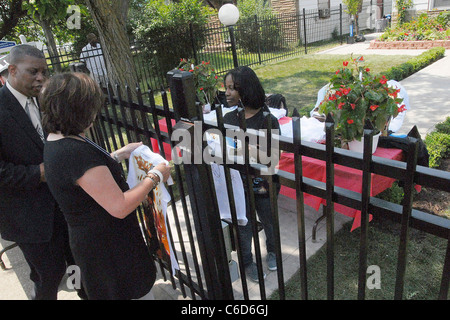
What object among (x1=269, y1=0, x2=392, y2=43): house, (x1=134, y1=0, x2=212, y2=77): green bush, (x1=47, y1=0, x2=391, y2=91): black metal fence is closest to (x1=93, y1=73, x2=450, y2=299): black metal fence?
(x1=47, y1=0, x2=391, y2=91): black metal fence

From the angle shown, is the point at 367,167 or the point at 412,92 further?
the point at 412,92

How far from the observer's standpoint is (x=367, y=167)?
1.07 meters

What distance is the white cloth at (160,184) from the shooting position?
1.76 m

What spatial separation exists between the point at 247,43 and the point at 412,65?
8501 millimetres

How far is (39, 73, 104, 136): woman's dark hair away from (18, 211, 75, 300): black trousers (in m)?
0.94

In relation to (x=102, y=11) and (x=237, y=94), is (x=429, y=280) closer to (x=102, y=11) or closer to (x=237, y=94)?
(x=237, y=94)

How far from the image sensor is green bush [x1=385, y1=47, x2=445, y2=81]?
26.9 feet

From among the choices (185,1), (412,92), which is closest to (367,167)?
(412,92)

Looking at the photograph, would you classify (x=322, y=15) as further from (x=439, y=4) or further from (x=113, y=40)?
(x=113, y=40)

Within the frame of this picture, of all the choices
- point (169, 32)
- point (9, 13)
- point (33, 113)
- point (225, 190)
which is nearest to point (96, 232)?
point (225, 190)

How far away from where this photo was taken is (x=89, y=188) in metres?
1.42

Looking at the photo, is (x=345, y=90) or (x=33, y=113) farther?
(x=345, y=90)

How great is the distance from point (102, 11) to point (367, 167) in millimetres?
4900

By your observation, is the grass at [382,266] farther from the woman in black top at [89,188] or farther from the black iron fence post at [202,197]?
the woman in black top at [89,188]
